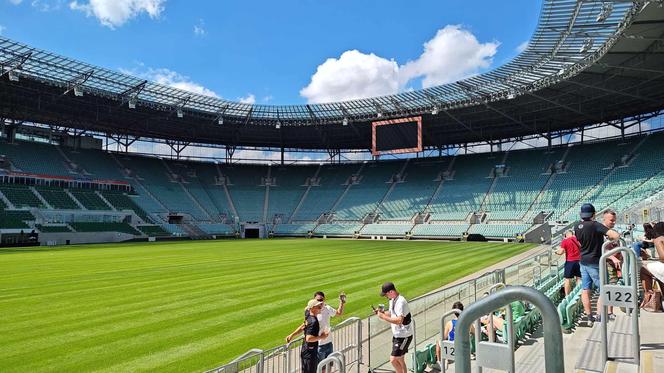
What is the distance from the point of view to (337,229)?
61.6 metres

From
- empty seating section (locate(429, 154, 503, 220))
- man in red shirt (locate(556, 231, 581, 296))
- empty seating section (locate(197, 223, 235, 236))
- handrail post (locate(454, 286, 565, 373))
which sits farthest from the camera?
empty seating section (locate(197, 223, 235, 236))

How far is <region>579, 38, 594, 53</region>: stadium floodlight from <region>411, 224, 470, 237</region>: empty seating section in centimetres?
2489

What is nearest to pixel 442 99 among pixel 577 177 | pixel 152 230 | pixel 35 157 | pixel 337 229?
pixel 577 177

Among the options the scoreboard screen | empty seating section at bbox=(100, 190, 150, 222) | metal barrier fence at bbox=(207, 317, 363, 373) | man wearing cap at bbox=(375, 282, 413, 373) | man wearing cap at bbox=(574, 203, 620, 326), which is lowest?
metal barrier fence at bbox=(207, 317, 363, 373)

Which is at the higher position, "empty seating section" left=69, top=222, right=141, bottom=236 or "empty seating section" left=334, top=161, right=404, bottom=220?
"empty seating section" left=334, top=161, right=404, bottom=220

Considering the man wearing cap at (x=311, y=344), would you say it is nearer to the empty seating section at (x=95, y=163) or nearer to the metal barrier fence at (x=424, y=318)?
the metal barrier fence at (x=424, y=318)

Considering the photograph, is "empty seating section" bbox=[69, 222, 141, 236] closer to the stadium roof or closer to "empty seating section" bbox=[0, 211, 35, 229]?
"empty seating section" bbox=[0, 211, 35, 229]

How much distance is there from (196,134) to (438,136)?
115 ft

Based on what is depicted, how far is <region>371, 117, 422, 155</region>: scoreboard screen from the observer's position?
166ft

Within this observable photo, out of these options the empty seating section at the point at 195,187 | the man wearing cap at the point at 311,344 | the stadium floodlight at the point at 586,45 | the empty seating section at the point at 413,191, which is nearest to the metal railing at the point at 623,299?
the man wearing cap at the point at 311,344

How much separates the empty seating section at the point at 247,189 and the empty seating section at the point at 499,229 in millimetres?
32163

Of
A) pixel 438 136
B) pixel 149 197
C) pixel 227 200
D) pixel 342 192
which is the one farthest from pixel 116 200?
pixel 438 136

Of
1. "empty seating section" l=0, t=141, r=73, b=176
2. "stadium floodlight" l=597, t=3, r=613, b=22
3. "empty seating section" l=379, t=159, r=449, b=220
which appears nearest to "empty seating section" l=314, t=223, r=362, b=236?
"empty seating section" l=379, t=159, r=449, b=220

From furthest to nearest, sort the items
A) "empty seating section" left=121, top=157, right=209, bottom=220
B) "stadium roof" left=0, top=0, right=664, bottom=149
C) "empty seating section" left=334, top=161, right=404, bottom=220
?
"empty seating section" left=334, top=161, right=404, bottom=220
"empty seating section" left=121, top=157, right=209, bottom=220
"stadium roof" left=0, top=0, right=664, bottom=149
